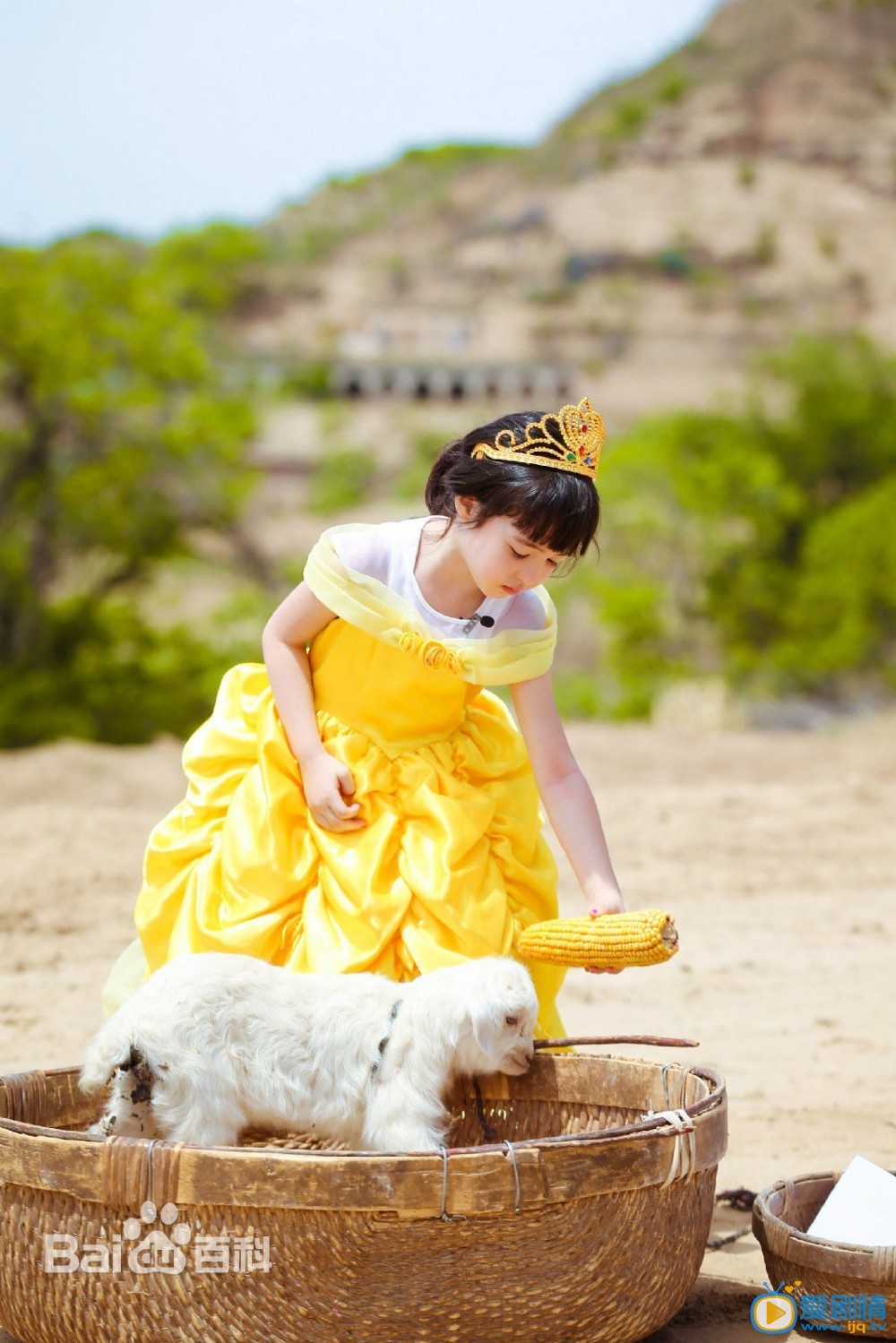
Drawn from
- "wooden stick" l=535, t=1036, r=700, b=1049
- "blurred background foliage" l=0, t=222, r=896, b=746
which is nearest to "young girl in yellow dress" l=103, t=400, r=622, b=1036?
"wooden stick" l=535, t=1036, r=700, b=1049

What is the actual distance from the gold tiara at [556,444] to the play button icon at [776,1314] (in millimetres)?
1543

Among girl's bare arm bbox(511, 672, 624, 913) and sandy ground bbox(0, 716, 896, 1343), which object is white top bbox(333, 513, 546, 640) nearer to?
girl's bare arm bbox(511, 672, 624, 913)

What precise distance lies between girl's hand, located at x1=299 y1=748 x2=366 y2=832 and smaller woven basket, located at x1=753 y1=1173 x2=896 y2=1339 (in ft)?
3.53

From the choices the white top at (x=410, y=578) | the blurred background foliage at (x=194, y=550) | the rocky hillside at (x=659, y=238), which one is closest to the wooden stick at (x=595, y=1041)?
the white top at (x=410, y=578)

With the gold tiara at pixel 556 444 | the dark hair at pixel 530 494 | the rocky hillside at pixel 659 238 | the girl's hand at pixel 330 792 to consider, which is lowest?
the girl's hand at pixel 330 792

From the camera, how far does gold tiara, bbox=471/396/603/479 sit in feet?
8.86

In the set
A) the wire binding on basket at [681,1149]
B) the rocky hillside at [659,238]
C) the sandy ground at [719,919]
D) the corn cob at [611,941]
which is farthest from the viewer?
the rocky hillside at [659,238]

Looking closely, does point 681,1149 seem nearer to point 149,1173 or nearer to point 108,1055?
point 149,1173

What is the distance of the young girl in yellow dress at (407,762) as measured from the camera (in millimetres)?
2705

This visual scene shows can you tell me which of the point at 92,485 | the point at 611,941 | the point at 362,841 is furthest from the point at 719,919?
the point at 92,485

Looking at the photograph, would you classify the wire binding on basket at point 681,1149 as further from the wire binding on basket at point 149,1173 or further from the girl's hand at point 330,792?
the girl's hand at point 330,792

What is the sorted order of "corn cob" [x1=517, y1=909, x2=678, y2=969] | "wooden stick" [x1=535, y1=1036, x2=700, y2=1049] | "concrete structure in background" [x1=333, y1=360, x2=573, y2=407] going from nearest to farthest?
"corn cob" [x1=517, y1=909, x2=678, y2=969]
"wooden stick" [x1=535, y1=1036, x2=700, y2=1049]
"concrete structure in background" [x1=333, y1=360, x2=573, y2=407]

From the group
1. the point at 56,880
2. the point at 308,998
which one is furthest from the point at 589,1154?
the point at 56,880

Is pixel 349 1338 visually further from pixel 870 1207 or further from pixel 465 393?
pixel 465 393
